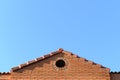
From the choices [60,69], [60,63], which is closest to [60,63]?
[60,63]

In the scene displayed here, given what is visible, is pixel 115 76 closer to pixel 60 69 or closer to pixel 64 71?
pixel 64 71

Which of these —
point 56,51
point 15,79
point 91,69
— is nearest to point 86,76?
point 91,69

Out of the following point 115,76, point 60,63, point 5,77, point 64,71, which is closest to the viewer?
point 5,77

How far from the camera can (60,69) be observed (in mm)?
33344

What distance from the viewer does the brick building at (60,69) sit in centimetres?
3291

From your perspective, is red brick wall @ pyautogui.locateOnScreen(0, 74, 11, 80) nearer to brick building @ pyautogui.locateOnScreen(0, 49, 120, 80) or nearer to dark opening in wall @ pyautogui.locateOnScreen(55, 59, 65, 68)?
brick building @ pyautogui.locateOnScreen(0, 49, 120, 80)

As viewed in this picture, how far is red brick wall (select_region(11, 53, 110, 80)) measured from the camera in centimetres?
3291

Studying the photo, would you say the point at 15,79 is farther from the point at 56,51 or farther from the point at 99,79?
the point at 99,79

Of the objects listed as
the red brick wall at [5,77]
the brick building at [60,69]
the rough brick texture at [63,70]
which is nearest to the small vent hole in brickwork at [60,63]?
the brick building at [60,69]

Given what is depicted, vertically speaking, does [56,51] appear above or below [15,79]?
above

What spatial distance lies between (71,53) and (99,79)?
10.7 feet

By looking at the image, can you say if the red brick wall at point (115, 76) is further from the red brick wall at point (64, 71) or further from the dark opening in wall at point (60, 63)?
the dark opening in wall at point (60, 63)

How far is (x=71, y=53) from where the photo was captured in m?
33.9

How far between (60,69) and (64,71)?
1.24 feet
